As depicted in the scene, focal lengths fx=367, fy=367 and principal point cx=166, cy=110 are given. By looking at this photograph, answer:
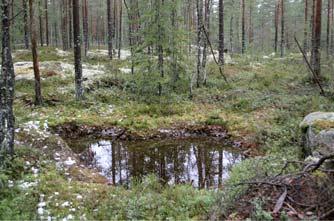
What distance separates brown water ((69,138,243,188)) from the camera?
393 inches

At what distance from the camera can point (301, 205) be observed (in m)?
5.43

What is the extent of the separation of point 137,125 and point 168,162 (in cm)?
295

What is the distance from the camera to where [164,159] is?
11.4 meters

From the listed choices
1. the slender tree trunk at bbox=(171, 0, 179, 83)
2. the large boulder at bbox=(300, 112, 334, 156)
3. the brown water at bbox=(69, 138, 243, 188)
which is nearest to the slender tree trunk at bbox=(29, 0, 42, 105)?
the brown water at bbox=(69, 138, 243, 188)

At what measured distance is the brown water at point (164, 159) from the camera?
998 centimetres

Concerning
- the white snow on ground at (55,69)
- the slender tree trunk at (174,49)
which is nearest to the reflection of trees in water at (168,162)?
the slender tree trunk at (174,49)

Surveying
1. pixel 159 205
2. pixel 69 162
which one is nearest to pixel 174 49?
pixel 69 162

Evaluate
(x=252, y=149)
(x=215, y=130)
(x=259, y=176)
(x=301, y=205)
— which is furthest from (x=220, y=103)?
(x=301, y=205)

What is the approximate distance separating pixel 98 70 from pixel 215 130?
1106 centimetres

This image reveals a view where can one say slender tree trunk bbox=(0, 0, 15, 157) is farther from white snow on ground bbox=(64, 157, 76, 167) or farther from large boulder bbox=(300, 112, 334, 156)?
large boulder bbox=(300, 112, 334, 156)

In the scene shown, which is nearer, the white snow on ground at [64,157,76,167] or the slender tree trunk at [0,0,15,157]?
the slender tree trunk at [0,0,15,157]

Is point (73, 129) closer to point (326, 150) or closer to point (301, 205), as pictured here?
point (326, 150)

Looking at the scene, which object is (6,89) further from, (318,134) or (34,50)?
(318,134)

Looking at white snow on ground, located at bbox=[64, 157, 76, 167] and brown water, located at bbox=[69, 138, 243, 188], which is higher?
white snow on ground, located at bbox=[64, 157, 76, 167]
